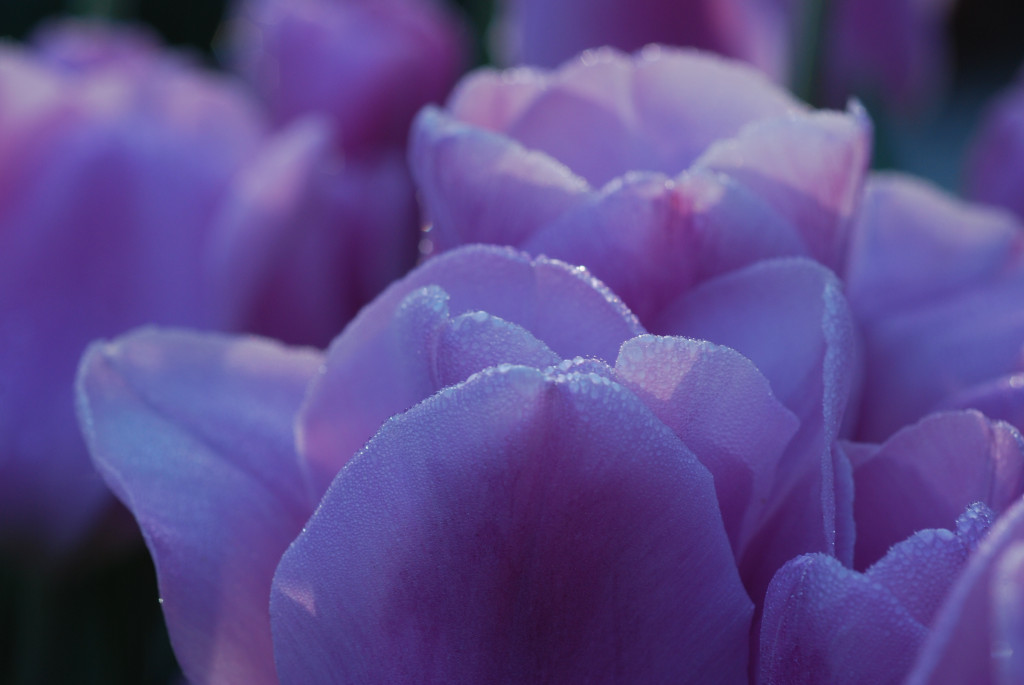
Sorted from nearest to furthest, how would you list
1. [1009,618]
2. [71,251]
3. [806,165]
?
[1009,618] < [806,165] < [71,251]

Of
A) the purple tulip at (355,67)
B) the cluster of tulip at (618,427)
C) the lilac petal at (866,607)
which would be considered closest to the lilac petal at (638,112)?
the cluster of tulip at (618,427)

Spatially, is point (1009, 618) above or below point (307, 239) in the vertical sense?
above

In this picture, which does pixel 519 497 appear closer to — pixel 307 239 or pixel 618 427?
pixel 618 427

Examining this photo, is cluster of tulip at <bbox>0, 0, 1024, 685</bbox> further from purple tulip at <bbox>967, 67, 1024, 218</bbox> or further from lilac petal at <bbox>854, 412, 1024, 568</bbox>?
purple tulip at <bbox>967, 67, 1024, 218</bbox>

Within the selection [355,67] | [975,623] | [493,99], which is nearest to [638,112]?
[493,99]

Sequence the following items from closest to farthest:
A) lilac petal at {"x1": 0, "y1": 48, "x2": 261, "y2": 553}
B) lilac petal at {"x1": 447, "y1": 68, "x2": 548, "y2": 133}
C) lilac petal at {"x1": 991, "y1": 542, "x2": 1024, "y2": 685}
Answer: lilac petal at {"x1": 991, "y1": 542, "x2": 1024, "y2": 685}
lilac petal at {"x1": 447, "y1": 68, "x2": 548, "y2": 133}
lilac petal at {"x1": 0, "y1": 48, "x2": 261, "y2": 553}

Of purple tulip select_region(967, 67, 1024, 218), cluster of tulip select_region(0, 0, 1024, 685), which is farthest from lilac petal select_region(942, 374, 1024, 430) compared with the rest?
purple tulip select_region(967, 67, 1024, 218)

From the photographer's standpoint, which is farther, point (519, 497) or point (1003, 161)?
point (1003, 161)
